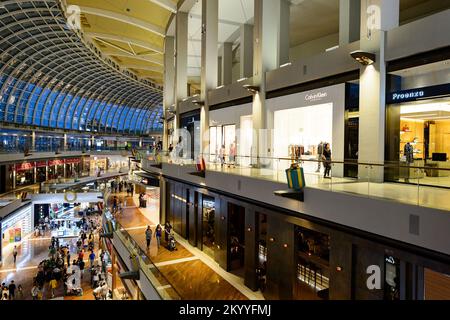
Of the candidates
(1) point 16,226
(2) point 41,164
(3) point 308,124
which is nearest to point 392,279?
(3) point 308,124

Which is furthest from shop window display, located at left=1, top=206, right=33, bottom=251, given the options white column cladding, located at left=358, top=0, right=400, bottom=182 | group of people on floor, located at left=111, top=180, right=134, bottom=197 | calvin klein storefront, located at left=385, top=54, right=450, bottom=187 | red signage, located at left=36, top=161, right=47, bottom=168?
calvin klein storefront, located at left=385, top=54, right=450, bottom=187

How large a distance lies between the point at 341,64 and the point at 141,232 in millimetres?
12975

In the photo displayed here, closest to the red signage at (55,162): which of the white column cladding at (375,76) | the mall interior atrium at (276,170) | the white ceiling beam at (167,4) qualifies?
the mall interior atrium at (276,170)

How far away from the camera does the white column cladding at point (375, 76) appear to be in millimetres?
7438

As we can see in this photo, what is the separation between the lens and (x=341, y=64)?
871cm

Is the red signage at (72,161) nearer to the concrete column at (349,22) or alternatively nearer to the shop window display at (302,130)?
the shop window display at (302,130)

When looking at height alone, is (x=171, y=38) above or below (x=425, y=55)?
above

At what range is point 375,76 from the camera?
750 centimetres

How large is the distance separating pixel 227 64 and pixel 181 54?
3.18m

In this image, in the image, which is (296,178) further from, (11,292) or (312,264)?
(11,292)

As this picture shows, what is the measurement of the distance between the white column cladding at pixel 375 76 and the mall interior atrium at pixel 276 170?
33 millimetres

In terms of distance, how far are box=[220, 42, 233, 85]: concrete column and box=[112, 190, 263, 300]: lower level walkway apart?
10852 millimetres
